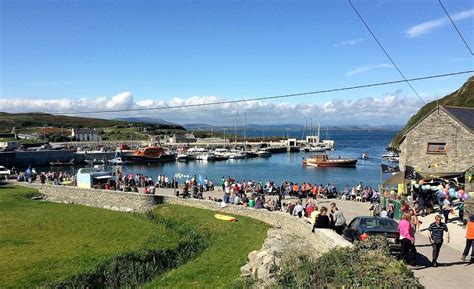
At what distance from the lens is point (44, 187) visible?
40.9 metres

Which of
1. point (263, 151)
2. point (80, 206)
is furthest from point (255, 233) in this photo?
point (263, 151)

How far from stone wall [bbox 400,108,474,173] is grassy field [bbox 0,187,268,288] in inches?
555

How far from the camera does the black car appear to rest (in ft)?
48.0

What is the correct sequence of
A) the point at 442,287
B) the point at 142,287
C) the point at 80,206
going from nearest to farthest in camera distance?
the point at 442,287 < the point at 142,287 < the point at 80,206

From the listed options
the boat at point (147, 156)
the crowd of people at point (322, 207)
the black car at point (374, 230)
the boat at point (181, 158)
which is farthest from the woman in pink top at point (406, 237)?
the boat at point (181, 158)

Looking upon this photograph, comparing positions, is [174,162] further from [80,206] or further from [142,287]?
[142,287]

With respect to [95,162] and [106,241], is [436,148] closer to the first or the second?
[106,241]

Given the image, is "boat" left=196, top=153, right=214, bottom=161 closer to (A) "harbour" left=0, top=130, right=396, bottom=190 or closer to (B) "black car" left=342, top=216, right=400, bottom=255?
(A) "harbour" left=0, top=130, right=396, bottom=190

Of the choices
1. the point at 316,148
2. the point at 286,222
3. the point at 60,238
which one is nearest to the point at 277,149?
the point at 316,148

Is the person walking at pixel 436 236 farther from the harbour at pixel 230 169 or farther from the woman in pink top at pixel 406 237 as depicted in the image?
the harbour at pixel 230 169

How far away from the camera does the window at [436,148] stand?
1232 inches

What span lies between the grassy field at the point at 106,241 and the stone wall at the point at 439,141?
14.1m

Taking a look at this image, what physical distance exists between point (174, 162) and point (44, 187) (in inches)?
2788

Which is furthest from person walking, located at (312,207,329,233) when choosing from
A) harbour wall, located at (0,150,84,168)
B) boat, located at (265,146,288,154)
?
boat, located at (265,146,288,154)
